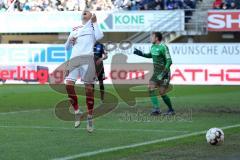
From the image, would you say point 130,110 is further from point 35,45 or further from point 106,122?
point 35,45

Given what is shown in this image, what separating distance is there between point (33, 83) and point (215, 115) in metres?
20.0

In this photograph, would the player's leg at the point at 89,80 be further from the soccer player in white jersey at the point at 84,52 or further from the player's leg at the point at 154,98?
the player's leg at the point at 154,98

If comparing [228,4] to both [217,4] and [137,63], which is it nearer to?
[217,4]

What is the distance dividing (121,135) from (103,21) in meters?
28.9

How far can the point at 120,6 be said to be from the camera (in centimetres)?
4112

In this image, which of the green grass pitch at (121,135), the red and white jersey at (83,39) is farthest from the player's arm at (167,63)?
the red and white jersey at (83,39)

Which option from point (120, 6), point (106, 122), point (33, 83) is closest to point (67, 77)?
point (106, 122)

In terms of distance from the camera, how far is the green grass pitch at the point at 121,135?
920cm

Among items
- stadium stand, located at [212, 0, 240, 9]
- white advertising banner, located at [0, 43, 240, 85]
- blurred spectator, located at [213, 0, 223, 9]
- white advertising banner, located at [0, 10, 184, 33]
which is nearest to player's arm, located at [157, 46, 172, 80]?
white advertising banner, located at [0, 43, 240, 85]

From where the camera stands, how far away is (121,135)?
11.6 m

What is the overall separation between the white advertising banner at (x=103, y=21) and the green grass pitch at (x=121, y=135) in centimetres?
2101

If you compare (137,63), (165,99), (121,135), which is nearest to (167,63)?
(165,99)

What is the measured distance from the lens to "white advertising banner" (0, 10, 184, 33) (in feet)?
128

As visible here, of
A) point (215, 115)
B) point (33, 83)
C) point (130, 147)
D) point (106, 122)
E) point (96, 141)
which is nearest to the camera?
point (130, 147)
